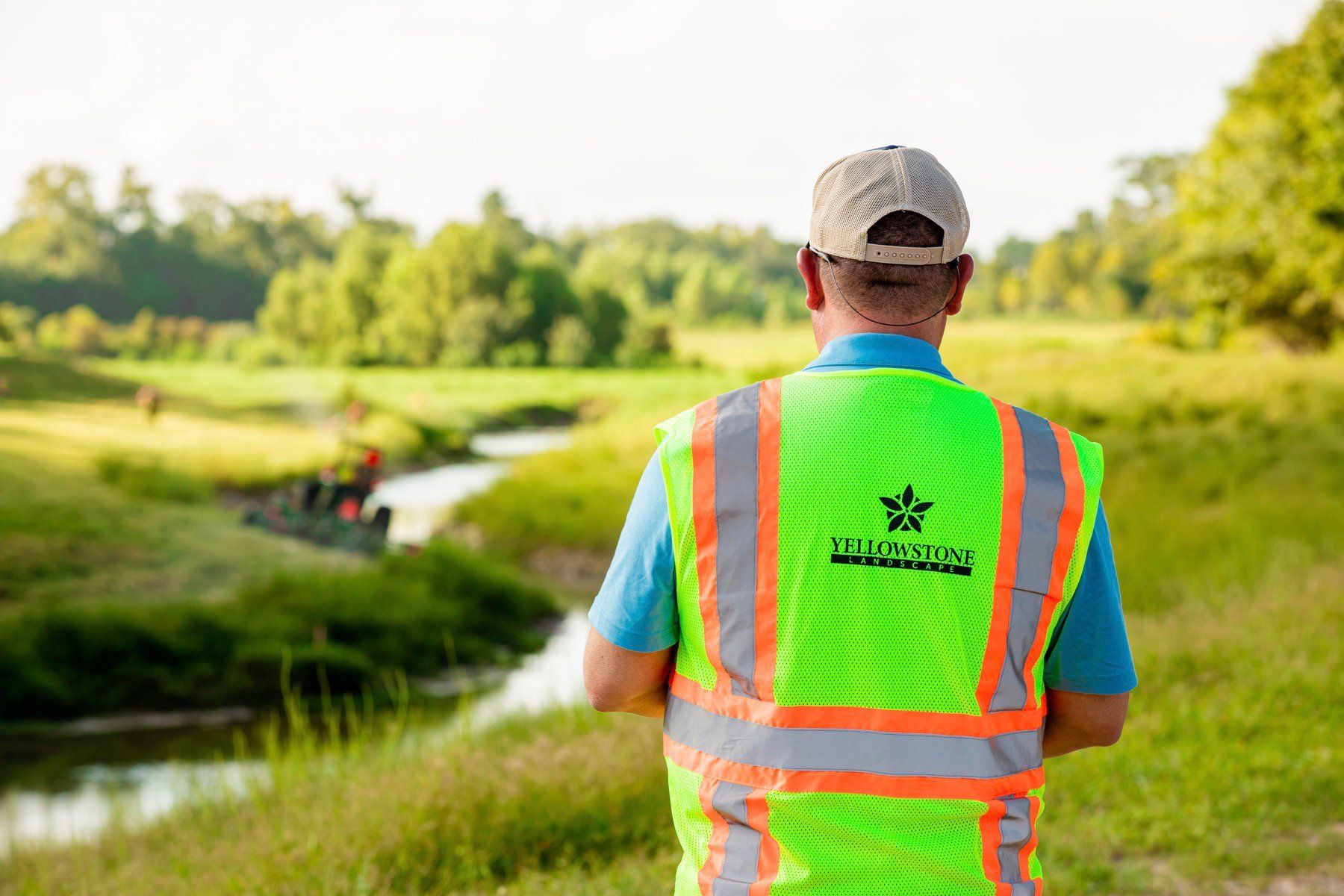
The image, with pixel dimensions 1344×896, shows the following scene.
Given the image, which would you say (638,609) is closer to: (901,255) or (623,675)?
(623,675)

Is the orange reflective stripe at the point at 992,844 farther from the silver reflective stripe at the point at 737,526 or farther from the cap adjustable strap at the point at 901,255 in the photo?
the cap adjustable strap at the point at 901,255

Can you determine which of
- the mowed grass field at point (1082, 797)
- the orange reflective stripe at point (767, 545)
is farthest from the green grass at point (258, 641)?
the orange reflective stripe at point (767, 545)

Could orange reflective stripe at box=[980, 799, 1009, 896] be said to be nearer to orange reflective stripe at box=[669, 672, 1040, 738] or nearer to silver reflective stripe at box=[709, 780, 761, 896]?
orange reflective stripe at box=[669, 672, 1040, 738]

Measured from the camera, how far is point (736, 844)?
1.28 m

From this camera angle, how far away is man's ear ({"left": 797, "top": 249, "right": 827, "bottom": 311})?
1.43m

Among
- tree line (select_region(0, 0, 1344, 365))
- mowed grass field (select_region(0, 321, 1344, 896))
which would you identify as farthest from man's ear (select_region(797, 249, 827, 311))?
tree line (select_region(0, 0, 1344, 365))

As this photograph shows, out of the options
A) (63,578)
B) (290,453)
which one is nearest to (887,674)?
(63,578)

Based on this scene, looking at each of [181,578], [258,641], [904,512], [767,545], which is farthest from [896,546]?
[181,578]

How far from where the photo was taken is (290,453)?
55.8 feet

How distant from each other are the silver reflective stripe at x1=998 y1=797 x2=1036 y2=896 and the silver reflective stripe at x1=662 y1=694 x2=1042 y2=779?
0.05 meters

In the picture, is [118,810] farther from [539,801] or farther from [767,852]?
[767,852]

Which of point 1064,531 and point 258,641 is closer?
point 1064,531

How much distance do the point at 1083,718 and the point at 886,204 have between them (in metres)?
0.75

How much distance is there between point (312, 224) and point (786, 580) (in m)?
22.9
